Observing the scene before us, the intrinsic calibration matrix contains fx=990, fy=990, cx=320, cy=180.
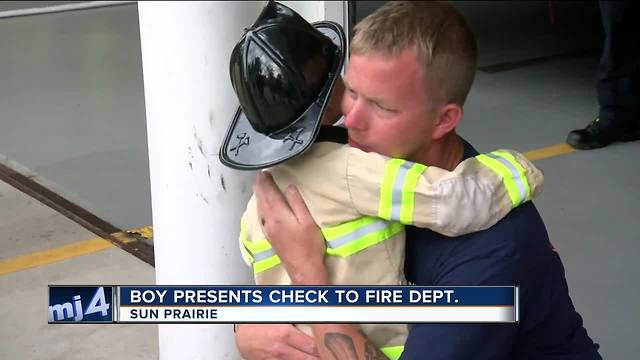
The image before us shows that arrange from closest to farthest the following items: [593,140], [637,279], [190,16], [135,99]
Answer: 1. [190,16]
2. [637,279]
3. [593,140]
4. [135,99]

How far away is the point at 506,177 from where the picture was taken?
5.68 ft

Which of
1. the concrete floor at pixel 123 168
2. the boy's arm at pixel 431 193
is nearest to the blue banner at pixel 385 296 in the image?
the boy's arm at pixel 431 193

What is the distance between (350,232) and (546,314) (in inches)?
16.4

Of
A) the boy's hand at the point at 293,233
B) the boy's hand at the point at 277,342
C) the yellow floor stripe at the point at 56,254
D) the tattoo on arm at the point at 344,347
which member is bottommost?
the yellow floor stripe at the point at 56,254

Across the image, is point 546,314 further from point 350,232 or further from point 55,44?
point 55,44

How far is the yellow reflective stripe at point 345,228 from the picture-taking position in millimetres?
1722

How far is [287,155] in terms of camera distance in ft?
5.57

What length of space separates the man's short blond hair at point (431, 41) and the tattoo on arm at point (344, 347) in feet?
1.48

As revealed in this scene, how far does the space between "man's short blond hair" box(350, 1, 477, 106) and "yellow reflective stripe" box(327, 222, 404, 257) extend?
24 cm

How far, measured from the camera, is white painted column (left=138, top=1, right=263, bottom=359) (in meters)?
2.64

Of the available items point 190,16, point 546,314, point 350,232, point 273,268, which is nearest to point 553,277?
point 546,314

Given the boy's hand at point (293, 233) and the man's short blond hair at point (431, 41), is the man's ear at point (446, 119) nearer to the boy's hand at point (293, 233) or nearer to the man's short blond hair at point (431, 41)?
the man's short blond hair at point (431, 41)

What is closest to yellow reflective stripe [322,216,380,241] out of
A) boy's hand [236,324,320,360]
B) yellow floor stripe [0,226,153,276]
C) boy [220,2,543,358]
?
boy [220,2,543,358]

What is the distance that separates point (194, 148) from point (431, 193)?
1.24m
